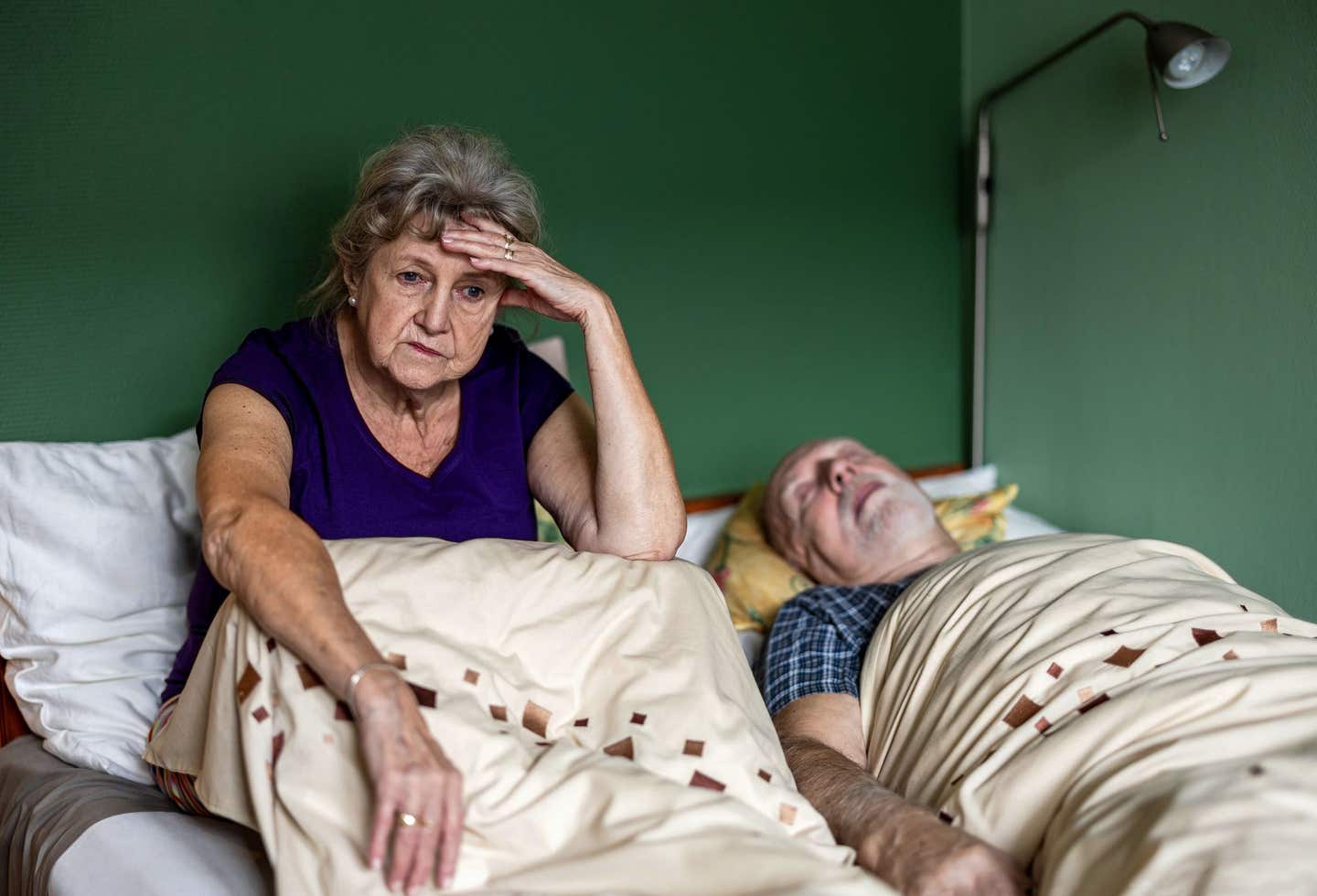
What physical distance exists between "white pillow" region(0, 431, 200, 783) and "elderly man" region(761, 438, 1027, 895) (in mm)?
1016

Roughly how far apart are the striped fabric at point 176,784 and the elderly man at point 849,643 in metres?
0.80

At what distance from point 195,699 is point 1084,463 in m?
2.16

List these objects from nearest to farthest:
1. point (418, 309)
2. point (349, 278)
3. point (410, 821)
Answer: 1. point (410, 821)
2. point (418, 309)
3. point (349, 278)

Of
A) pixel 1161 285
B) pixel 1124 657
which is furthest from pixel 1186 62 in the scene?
pixel 1124 657

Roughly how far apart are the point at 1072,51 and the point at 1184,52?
1.90ft

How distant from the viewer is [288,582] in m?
1.21

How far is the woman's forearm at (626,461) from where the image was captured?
166 centimetres

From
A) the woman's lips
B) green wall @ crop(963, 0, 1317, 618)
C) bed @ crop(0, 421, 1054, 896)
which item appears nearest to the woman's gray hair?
bed @ crop(0, 421, 1054, 896)

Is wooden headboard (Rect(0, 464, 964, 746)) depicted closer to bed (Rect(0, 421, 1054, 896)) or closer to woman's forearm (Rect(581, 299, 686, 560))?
bed (Rect(0, 421, 1054, 896))

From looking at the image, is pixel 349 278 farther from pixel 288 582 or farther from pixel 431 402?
pixel 288 582

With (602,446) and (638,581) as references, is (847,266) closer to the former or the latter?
(602,446)

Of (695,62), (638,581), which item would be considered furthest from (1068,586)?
(695,62)

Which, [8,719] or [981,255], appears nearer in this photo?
[8,719]

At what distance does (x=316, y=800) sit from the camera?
44.1 inches
